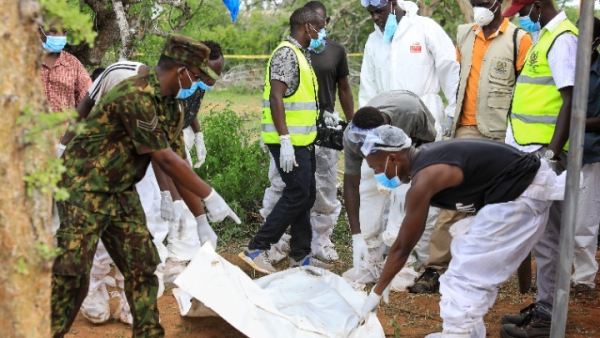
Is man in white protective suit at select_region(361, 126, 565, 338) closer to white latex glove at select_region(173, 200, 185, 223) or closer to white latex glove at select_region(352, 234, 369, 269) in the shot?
white latex glove at select_region(352, 234, 369, 269)

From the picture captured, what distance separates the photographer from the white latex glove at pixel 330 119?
6.22 meters

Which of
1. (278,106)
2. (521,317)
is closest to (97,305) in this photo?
(278,106)

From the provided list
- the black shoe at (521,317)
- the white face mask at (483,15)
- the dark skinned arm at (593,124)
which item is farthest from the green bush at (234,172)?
the dark skinned arm at (593,124)

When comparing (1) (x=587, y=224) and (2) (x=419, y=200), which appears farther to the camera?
(1) (x=587, y=224)

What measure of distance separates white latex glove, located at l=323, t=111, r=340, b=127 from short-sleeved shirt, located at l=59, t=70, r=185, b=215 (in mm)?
2284

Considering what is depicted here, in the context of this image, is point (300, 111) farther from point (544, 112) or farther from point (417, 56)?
point (544, 112)

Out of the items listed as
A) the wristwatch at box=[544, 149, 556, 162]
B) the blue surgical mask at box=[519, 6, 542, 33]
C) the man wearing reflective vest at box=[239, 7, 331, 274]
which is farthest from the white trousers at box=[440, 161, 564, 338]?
the man wearing reflective vest at box=[239, 7, 331, 274]

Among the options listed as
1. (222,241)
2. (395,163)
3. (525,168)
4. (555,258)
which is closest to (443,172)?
(395,163)

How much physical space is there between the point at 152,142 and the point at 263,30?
17745mm

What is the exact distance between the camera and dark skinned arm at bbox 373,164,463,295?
3.95 m

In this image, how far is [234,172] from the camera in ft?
24.8

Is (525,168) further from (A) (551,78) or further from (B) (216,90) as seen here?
(B) (216,90)

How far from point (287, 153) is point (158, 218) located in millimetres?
1080

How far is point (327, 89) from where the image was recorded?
A: 262 inches
